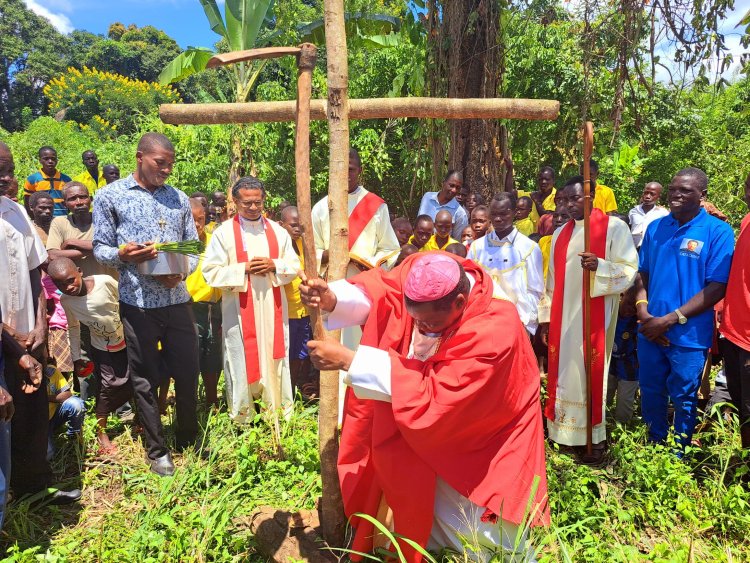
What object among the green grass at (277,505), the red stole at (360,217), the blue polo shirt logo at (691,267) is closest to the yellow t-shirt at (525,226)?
the red stole at (360,217)

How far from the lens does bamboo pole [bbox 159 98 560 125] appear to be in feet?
10.1

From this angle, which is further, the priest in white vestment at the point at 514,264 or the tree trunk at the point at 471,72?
the tree trunk at the point at 471,72

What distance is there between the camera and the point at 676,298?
13.0 ft

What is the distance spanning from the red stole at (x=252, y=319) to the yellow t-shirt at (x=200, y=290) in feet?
1.61

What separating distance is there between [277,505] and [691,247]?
3.29m

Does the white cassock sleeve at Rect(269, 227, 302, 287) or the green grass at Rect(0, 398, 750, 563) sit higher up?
the white cassock sleeve at Rect(269, 227, 302, 287)

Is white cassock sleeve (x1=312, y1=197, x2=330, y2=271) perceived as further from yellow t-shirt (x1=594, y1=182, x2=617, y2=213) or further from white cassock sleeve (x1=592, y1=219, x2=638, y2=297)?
yellow t-shirt (x1=594, y1=182, x2=617, y2=213)

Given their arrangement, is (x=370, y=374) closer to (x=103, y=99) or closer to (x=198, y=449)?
(x=198, y=449)

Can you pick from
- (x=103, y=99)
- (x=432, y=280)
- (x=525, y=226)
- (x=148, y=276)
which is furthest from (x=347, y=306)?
(x=103, y=99)

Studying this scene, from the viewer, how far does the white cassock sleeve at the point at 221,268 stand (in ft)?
14.9

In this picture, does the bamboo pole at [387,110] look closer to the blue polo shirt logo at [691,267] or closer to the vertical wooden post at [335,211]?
the vertical wooden post at [335,211]

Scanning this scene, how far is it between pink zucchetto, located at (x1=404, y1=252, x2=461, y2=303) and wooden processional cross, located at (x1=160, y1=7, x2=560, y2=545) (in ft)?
1.62

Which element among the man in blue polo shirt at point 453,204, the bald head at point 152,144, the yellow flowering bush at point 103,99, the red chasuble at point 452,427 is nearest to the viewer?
the red chasuble at point 452,427

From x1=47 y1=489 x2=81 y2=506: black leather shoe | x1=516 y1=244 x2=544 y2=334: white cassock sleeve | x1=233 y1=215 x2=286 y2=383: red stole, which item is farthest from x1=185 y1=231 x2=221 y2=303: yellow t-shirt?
x1=516 y1=244 x2=544 y2=334: white cassock sleeve
